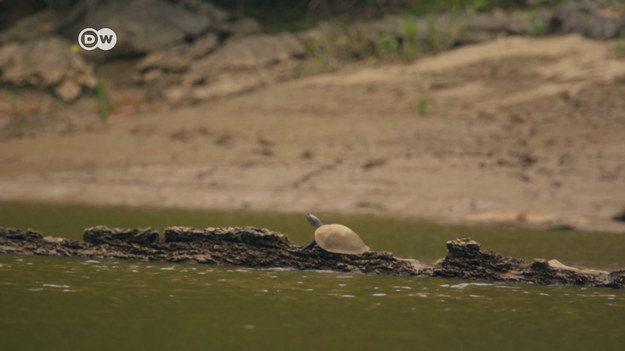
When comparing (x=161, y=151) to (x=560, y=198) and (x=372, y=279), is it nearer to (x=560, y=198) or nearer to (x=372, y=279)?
(x=560, y=198)

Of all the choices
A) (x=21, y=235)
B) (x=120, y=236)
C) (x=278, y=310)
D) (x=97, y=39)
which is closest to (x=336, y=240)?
(x=278, y=310)

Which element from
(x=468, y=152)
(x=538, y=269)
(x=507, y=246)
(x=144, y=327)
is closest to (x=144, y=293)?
(x=144, y=327)

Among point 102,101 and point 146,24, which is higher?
point 146,24

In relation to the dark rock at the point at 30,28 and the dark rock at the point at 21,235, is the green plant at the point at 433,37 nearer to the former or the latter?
the dark rock at the point at 30,28

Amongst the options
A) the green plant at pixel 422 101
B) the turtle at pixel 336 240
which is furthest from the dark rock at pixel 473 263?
the green plant at pixel 422 101

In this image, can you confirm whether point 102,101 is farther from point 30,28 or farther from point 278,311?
point 278,311

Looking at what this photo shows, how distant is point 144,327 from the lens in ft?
16.6

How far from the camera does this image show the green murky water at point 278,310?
191 inches

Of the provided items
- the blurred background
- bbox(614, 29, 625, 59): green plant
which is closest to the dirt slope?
the blurred background

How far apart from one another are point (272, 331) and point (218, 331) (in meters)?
0.34

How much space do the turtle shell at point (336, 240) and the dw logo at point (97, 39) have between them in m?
15.4

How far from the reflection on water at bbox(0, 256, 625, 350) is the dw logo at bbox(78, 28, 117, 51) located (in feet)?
48.2

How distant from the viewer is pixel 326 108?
58.0 ft

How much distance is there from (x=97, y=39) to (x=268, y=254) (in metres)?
16.1
